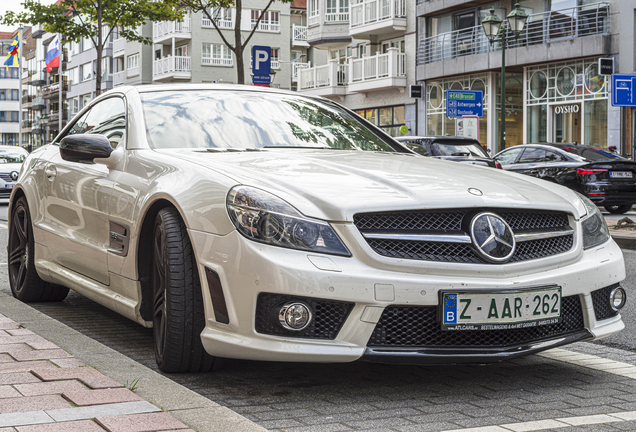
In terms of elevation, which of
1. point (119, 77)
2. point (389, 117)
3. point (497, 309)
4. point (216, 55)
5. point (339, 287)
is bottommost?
point (497, 309)

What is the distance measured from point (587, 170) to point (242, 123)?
14455 millimetres

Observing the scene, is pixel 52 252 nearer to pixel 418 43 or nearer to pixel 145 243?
pixel 145 243

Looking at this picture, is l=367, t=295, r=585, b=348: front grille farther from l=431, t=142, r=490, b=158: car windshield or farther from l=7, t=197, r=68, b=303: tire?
l=431, t=142, r=490, b=158: car windshield

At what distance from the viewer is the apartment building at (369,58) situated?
3753 centimetres

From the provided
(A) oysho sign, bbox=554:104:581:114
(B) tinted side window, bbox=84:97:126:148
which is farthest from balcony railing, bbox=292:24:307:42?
(B) tinted side window, bbox=84:97:126:148

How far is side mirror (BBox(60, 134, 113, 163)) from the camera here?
4.93 metres

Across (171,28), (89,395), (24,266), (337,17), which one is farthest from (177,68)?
(89,395)

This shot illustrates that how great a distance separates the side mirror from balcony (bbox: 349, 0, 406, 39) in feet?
110

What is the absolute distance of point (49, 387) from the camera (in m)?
3.55

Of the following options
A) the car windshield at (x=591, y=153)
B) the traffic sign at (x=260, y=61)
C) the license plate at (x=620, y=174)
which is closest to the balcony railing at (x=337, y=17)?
the traffic sign at (x=260, y=61)

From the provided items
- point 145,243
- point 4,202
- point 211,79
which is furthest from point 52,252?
point 211,79

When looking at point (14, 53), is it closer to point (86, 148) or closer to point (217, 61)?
point (217, 61)

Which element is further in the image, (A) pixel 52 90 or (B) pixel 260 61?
(A) pixel 52 90

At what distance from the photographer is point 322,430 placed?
3.34 m
